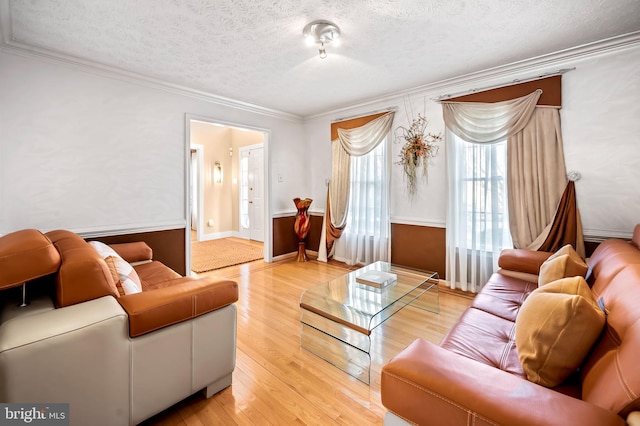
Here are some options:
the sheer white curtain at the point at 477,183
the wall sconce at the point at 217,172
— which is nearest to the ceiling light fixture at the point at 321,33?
the sheer white curtain at the point at 477,183

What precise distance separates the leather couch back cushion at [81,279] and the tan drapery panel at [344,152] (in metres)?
3.42

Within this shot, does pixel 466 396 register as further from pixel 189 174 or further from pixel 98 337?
pixel 189 174

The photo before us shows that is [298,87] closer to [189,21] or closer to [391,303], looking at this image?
[189,21]

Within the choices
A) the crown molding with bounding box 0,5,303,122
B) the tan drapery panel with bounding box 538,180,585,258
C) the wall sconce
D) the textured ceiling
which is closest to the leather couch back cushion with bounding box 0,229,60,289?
the textured ceiling

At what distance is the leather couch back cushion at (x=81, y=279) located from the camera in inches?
50.8

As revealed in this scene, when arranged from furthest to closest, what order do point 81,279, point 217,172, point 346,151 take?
point 217,172 → point 346,151 → point 81,279

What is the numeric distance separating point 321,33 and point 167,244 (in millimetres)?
2898

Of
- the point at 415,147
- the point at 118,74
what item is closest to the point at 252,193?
the point at 118,74

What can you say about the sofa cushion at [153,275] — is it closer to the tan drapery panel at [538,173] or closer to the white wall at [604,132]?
the tan drapery panel at [538,173]

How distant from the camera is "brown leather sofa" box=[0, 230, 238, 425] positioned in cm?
111

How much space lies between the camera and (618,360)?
91 centimetres

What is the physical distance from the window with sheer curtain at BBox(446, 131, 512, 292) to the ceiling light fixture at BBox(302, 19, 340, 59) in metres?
1.87

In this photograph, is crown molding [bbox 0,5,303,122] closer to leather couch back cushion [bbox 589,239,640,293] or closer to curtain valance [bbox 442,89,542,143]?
curtain valance [bbox 442,89,542,143]

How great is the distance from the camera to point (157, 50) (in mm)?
2611
